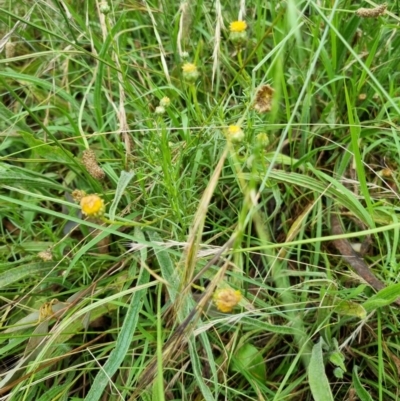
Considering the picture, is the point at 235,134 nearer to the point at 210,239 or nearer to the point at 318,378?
the point at 210,239

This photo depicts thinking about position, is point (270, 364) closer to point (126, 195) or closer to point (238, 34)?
point (126, 195)

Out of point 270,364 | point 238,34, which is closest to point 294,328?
point 270,364

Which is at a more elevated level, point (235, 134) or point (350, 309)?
point (235, 134)

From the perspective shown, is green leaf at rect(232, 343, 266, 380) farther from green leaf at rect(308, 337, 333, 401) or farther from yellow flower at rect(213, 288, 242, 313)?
yellow flower at rect(213, 288, 242, 313)

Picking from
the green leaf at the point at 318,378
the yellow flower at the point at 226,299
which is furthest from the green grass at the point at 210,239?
the yellow flower at the point at 226,299

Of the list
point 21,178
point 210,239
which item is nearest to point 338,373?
point 210,239

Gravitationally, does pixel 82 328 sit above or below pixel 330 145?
below

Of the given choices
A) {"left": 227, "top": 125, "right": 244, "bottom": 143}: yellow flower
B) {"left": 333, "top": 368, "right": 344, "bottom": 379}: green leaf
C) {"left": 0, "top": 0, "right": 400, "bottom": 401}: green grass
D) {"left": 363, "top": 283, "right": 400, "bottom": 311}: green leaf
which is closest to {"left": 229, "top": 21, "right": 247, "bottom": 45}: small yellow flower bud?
{"left": 0, "top": 0, "right": 400, "bottom": 401}: green grass
